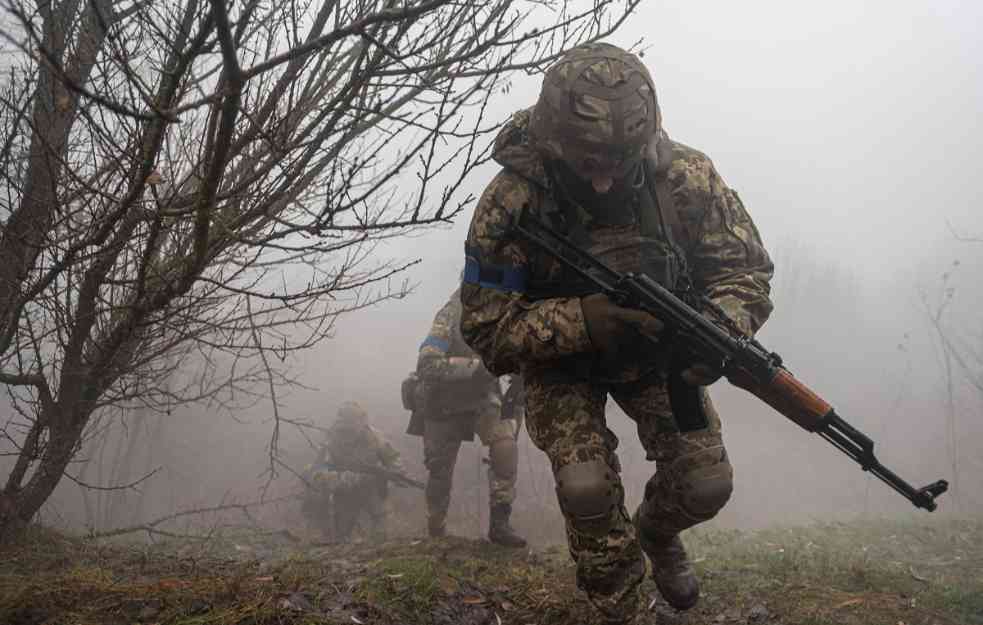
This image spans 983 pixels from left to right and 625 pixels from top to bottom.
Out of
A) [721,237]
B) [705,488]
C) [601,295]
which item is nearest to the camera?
[601,295]

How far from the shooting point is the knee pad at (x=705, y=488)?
8.29 ft

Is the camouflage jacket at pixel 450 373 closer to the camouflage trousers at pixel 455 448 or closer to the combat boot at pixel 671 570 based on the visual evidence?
the camouflage trousers at pixel 455 448

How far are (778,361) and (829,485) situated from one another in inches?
737

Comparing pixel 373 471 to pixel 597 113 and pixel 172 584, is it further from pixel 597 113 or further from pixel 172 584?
pixel 597 113

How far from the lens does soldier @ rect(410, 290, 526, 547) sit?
5.44 m

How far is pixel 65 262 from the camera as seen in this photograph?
2293 mm

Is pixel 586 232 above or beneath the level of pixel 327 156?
beneath

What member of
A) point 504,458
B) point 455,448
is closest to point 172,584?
point 504,458

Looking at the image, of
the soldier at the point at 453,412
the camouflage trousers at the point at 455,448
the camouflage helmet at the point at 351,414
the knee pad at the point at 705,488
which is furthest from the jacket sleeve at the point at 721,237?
the camouflage helmet at the point at 351,414

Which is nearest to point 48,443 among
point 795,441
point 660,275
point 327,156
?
point 327,156

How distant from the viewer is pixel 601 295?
2.43 meters

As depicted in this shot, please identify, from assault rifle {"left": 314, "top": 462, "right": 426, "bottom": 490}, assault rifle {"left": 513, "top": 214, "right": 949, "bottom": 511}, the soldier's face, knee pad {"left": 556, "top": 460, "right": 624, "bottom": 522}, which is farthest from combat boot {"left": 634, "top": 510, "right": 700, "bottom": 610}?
assault rifle {"left": 314, "top": 462, "right": 426, "bottom": 490}

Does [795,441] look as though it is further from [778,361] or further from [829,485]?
[778,361]

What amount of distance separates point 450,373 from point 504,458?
34.1 inches
